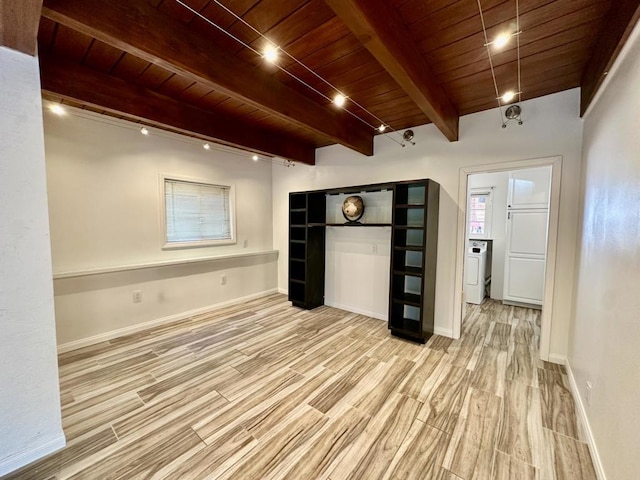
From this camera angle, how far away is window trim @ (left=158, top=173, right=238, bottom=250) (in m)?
3.46

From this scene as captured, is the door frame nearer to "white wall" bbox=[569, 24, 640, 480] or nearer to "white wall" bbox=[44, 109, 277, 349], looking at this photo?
"white wall" bbox=[569, 24, 640, 480]

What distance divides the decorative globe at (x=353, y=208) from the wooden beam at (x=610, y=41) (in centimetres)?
239

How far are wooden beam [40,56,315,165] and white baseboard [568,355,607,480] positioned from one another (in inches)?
156

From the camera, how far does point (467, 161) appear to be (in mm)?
2998

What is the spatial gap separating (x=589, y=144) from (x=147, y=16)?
3332 millimetres

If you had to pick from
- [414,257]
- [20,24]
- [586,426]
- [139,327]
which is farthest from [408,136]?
[139,327]

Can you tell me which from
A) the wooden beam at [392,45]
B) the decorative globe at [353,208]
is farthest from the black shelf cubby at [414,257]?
the wooden beam at [392,45]

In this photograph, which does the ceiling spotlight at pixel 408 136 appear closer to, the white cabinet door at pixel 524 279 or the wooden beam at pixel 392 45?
the wooden beam at pixel 392 45

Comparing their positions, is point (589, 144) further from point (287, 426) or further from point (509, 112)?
point (287, 426)

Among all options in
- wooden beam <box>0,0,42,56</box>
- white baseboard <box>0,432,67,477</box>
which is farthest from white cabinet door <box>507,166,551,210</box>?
white baseboard <box>0,432,67,477</box>

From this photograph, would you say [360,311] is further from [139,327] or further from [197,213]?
[139,327]

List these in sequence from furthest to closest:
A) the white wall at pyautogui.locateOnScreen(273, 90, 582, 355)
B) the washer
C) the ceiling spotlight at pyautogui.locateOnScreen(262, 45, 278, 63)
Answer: the washer → the white wall at pyautogui.locateOnScreen(273, 90, 582, 355) → the ceiling spotlight at pyautogui.locateOnScreen(262, 45, 278, 63)

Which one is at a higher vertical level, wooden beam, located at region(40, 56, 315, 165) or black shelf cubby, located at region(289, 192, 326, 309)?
wooden beam, located at region(40, 56, 315, 165)

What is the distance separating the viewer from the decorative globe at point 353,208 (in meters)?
3.79
